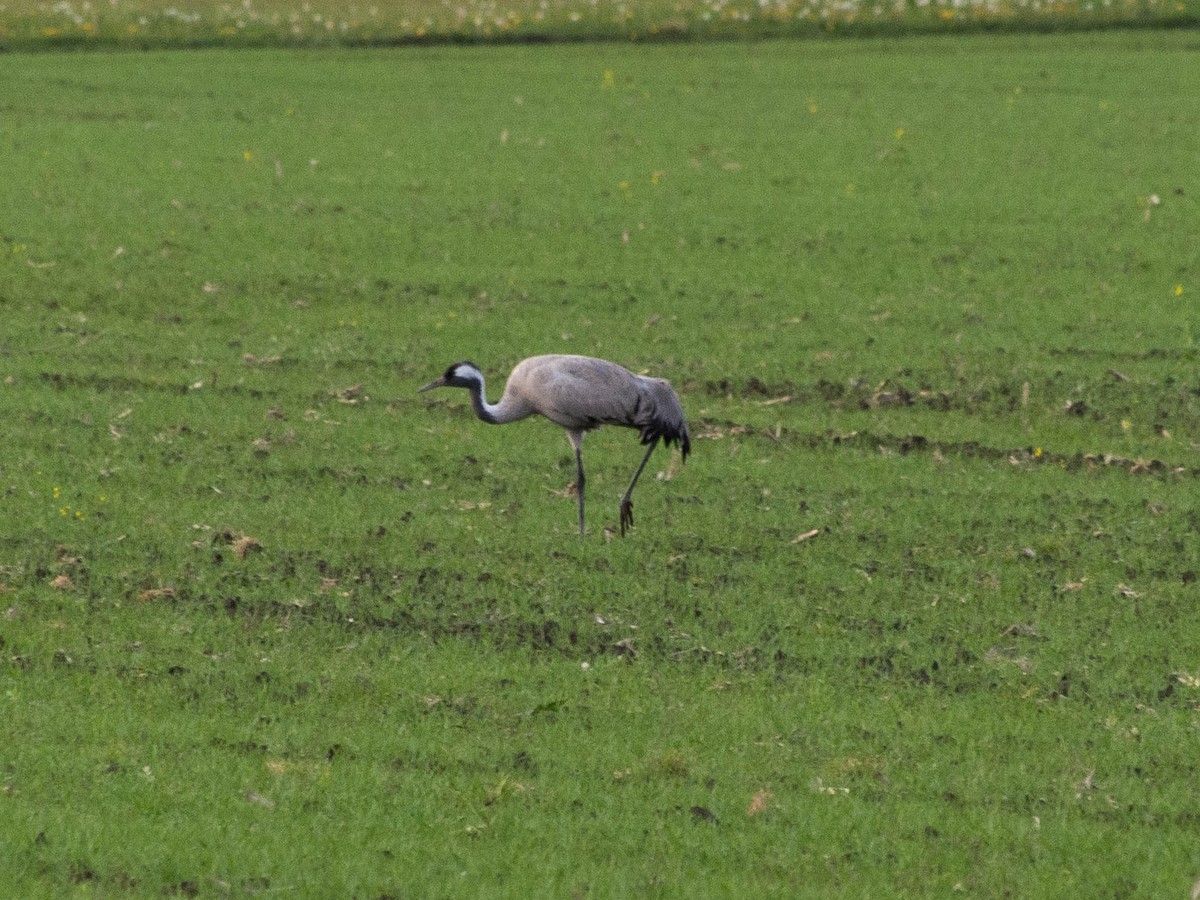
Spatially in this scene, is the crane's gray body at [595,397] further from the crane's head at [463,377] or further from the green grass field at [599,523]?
the green grass field at [599,523]

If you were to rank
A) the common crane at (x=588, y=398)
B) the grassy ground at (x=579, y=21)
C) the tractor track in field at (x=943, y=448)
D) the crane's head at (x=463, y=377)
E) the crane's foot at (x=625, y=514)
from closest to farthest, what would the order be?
the crane's foot at (x=625, y=514), the common crane at (x=588, y=398), the crane's head at (x=463, y=377), the tractor track in field at (x=943, y=448), the grassy ground at (x=579, y=21)

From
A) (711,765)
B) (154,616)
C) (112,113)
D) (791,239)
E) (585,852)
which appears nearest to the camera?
(585,852)

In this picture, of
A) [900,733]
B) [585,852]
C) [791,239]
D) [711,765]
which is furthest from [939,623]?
[791,239]

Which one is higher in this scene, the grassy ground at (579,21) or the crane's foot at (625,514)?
the crane's foot at (625,514)

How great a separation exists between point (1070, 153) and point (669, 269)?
31.3 ft

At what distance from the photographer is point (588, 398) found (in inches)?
545

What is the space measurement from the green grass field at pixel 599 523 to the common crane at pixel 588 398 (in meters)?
0.62

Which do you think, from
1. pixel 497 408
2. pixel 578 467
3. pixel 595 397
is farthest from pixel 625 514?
pixel 497 408

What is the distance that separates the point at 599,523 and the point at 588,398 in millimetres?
877

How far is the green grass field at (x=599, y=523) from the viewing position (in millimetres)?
8883

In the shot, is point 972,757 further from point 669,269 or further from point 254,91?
point 254,91

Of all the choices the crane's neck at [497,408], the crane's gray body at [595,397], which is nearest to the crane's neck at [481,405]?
the crane's neck at [497,408]

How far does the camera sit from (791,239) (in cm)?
2417

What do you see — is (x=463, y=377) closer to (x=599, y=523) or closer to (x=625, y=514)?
(x=599, y=523)
